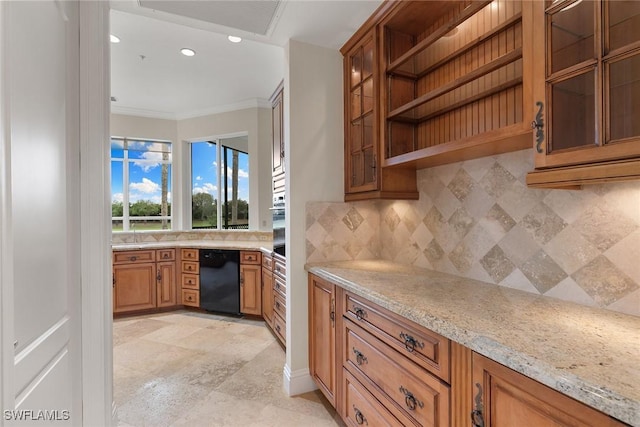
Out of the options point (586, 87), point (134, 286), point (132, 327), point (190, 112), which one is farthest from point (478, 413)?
point (190, 112)

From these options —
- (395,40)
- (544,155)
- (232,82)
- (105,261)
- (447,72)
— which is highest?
(232,82)

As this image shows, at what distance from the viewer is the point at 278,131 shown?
121 inches

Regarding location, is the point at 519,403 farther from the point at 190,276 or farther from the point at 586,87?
the point at 190,276

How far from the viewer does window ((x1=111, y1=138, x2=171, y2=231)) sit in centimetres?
457

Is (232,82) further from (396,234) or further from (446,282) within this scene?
(446,282)

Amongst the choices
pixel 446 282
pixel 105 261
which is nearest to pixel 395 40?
pixel 446 282

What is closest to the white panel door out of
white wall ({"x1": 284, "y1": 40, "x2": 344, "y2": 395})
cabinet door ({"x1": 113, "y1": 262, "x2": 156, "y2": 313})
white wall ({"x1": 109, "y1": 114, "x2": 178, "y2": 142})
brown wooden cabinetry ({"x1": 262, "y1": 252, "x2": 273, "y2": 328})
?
white wall ({"x1": 284, "y1": 40, "x2": 344, "y2": 395})

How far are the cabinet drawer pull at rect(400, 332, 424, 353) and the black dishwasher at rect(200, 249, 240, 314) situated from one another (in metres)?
2.86

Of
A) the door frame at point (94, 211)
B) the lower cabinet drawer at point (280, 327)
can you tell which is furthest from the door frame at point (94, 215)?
the lower cabinet drawer at point (280, 327)

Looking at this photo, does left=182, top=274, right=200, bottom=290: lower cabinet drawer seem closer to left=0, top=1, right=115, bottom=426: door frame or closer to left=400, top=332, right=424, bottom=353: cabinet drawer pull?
left=0, top=1, right=115, bottom=426: door frame

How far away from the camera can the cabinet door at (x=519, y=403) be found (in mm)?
695

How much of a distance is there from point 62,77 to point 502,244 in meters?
2.14

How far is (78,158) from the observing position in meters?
1.36

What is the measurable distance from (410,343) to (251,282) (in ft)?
9.13
